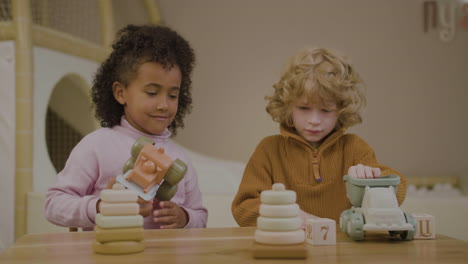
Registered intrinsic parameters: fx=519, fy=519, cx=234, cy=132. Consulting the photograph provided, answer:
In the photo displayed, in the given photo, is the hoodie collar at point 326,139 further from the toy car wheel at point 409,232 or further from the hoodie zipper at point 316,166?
the toy car wheel at point 409,232

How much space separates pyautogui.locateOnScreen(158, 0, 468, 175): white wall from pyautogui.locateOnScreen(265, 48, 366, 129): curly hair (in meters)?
2.03

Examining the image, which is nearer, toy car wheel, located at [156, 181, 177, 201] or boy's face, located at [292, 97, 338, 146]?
toy car wheel, located at [156, 181, 177, 201]

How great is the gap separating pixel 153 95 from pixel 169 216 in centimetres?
29

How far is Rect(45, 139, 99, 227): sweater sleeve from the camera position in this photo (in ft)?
3.55

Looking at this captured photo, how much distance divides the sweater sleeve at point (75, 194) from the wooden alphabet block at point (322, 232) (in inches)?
19.3

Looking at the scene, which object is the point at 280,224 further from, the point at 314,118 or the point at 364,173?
the point at 314,118

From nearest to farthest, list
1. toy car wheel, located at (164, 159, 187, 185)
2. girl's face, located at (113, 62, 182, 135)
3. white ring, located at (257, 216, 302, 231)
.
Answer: white ring, located at (257, 216, 302, 231)
toy car wheel, located at (164, 159, 187, 185)
girl's face, located at (113, 62, 182, 135)

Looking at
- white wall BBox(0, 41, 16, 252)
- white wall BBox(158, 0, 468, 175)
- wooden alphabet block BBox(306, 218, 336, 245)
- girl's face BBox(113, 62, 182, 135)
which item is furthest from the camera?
white wall BBox(158, 0, 468, 175)

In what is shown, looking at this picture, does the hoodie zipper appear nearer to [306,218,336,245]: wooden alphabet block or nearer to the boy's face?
the boy's face

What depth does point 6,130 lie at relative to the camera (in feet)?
6.68

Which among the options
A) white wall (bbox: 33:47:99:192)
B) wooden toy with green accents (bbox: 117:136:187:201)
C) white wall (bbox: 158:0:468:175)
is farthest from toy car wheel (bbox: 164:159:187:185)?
white wall (bbox: 158:0:468:175)

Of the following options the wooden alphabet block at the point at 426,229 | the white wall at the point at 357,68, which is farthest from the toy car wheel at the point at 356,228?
the white wall at the point at 357,68

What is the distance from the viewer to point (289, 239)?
68cm

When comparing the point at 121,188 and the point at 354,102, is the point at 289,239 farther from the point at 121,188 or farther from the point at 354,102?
the point at 354,102
